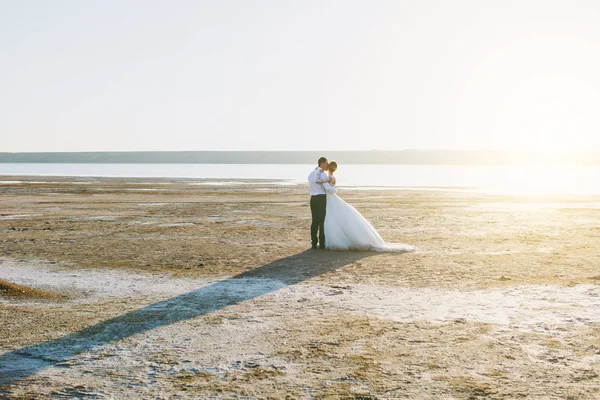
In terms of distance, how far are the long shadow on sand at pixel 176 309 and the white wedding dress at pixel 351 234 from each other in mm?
692

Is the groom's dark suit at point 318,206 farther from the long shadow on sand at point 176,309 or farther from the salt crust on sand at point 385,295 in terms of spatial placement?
the salt crust on sand at point 385,295

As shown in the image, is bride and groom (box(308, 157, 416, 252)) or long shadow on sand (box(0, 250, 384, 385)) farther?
bride and groom (box(308, 157, 416, 252))

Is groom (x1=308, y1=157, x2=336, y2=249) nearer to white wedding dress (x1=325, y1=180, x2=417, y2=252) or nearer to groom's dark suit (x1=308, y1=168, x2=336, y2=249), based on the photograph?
groom's dark suit (x1=308, y1=168, x2=336, y2=249)

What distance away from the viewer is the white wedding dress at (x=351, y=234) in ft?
47.5

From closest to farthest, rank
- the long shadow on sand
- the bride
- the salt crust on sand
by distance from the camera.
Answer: the long shadow on sand → the salt crust on sand → the bride

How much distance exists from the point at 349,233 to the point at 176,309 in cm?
656

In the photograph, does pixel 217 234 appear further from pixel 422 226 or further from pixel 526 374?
pixel 526 374

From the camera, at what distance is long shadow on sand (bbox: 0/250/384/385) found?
6.45m

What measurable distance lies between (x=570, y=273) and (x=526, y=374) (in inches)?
236

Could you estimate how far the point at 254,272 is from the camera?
11664 millimetres

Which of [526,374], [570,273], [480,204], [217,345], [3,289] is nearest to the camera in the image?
[526,374]

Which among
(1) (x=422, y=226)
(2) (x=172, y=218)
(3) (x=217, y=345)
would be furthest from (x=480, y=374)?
(2) (x=172, y=218)

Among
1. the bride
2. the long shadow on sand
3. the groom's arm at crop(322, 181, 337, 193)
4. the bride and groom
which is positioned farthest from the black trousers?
the long shadow on sand

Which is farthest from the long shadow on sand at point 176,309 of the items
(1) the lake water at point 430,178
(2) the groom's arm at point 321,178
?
(1) the lake water at point 430,178
